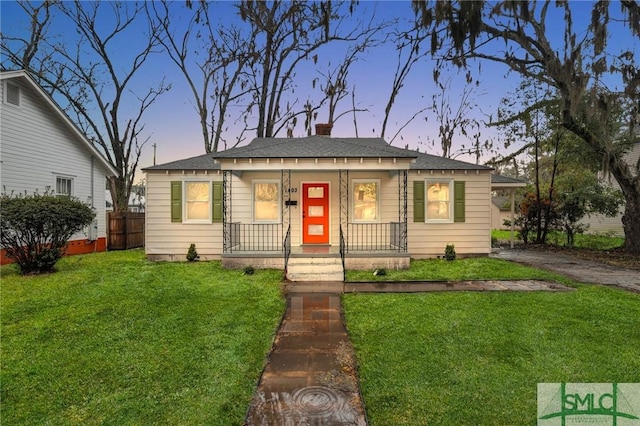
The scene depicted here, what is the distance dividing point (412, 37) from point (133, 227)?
568 inches

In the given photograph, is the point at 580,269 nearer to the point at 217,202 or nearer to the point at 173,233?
the point at 217,202

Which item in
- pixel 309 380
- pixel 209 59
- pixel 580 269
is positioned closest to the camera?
pixel 309 380


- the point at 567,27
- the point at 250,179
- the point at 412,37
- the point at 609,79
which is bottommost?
the point at 250,179

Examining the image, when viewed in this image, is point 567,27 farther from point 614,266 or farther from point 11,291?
point 11,291

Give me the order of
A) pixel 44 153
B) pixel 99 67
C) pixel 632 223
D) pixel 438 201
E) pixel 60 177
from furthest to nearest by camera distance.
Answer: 1. pixel 99 67
2. pixel 60 177
3. pixel 632 223
4. pixel 44 153
5. pixel 438 201

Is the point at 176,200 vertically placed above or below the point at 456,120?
below

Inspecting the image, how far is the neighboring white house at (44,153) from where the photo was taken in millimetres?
9789

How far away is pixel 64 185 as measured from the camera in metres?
12.1

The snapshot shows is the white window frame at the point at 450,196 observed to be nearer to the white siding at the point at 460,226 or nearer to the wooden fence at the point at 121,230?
the white siding at the point at 460,226

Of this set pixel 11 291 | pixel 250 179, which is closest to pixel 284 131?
pixel 250 179

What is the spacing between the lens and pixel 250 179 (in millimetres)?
10055

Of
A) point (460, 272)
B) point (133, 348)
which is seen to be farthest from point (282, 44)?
point (133, 348)

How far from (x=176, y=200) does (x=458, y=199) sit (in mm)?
8876

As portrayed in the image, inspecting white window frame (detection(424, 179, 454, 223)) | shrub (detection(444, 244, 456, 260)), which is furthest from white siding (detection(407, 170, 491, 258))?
shrub (detection(444, 244, 456, 260))
